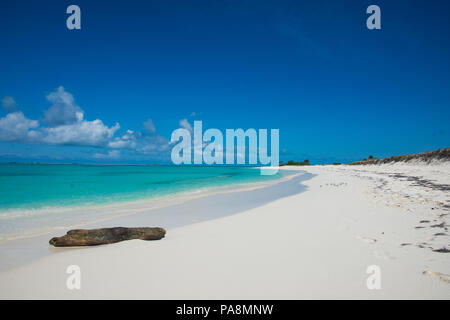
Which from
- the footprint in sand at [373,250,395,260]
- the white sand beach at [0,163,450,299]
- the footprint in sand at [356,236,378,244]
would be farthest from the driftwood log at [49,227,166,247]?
the footprint in sand at [356,236,378,244]

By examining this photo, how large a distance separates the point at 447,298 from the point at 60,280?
197 inches

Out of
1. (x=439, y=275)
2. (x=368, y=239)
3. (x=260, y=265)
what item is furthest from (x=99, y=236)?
(x=439, y=275)

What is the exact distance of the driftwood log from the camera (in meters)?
4.43

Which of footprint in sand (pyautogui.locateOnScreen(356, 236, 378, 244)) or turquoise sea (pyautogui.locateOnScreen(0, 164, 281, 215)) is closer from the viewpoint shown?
footprint in sand (pyautogui.locateOnScreen(356, 236, 378, 244))

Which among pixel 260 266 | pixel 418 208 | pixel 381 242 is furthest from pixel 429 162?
pixel 260 266

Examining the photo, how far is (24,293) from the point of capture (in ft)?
9.05

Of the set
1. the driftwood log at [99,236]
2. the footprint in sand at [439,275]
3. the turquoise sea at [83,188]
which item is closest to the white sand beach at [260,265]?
the footprint in sand at [439,275]

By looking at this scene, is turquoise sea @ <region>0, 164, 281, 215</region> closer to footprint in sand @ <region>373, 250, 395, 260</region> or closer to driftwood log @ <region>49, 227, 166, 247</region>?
driftwood log @ <region>49, 227, 166, 247</region>

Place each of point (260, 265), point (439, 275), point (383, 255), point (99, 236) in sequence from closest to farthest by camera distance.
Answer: point (439, 275) < point (260, 265) < point (383, 255) < point (99, 236)

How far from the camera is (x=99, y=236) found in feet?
14.8

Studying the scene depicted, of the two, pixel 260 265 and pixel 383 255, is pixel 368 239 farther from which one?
pixel 260 265

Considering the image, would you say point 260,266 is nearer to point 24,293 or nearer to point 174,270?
point 174,270

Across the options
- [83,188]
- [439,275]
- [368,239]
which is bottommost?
[83,188]
